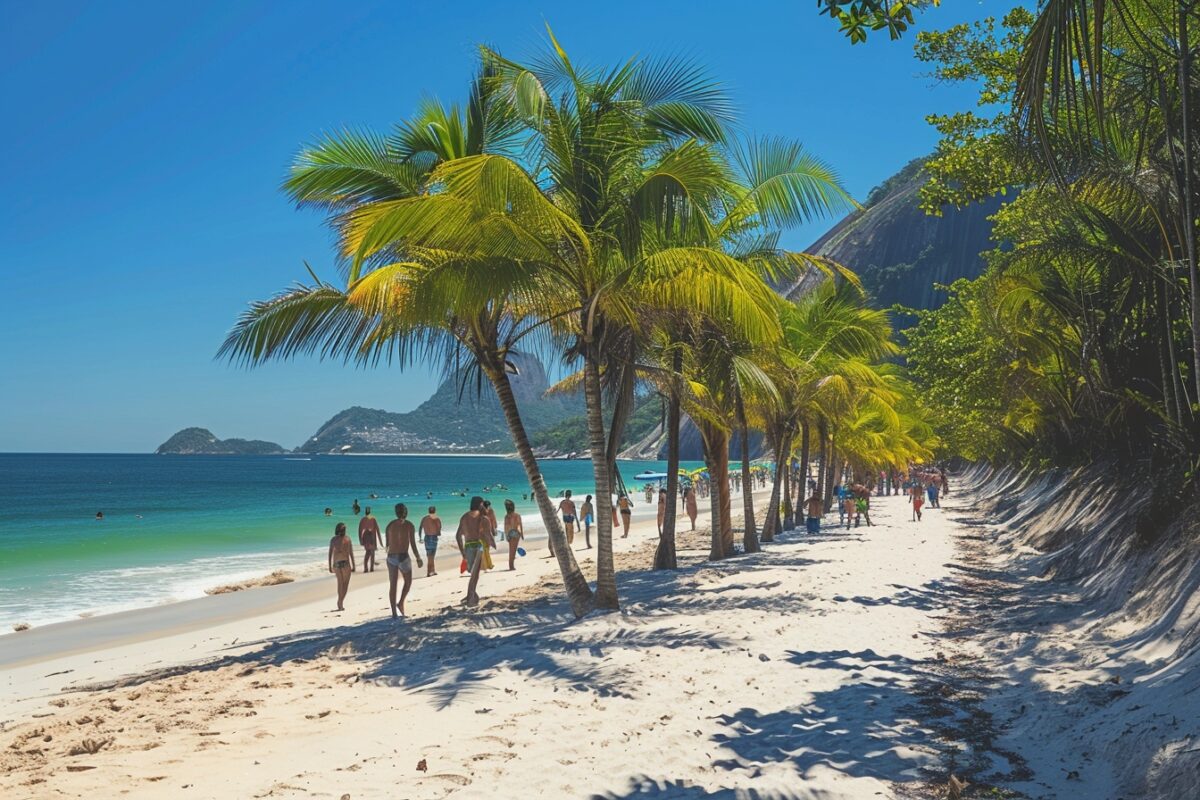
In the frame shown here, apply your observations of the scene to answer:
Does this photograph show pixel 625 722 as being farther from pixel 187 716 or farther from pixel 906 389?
pixel 906 389

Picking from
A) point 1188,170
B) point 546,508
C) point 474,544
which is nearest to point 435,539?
point 474,544

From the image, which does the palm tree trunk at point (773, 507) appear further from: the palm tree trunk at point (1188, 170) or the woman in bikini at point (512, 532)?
the palm tree trunk at point (1188, 170)

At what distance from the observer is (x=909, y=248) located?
4724 inches

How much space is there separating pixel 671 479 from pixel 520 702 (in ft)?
24.9

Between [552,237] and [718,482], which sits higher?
[552,237]

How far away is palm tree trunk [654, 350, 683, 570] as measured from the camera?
42.8 feet

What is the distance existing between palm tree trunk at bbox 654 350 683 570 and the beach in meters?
1.89

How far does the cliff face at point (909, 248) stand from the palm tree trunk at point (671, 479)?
103444mm

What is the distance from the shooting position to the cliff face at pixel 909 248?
113 m

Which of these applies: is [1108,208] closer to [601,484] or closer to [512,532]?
[601,484]

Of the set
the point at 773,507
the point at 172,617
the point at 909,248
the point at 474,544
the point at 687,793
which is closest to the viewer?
the point at 687,793

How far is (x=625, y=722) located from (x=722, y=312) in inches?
185

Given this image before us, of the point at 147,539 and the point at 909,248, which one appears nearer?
the point at 147,539

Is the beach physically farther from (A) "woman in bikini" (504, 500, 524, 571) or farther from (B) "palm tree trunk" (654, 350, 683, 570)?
(A) "woman in bikini" (504, 500, 524, 571)
